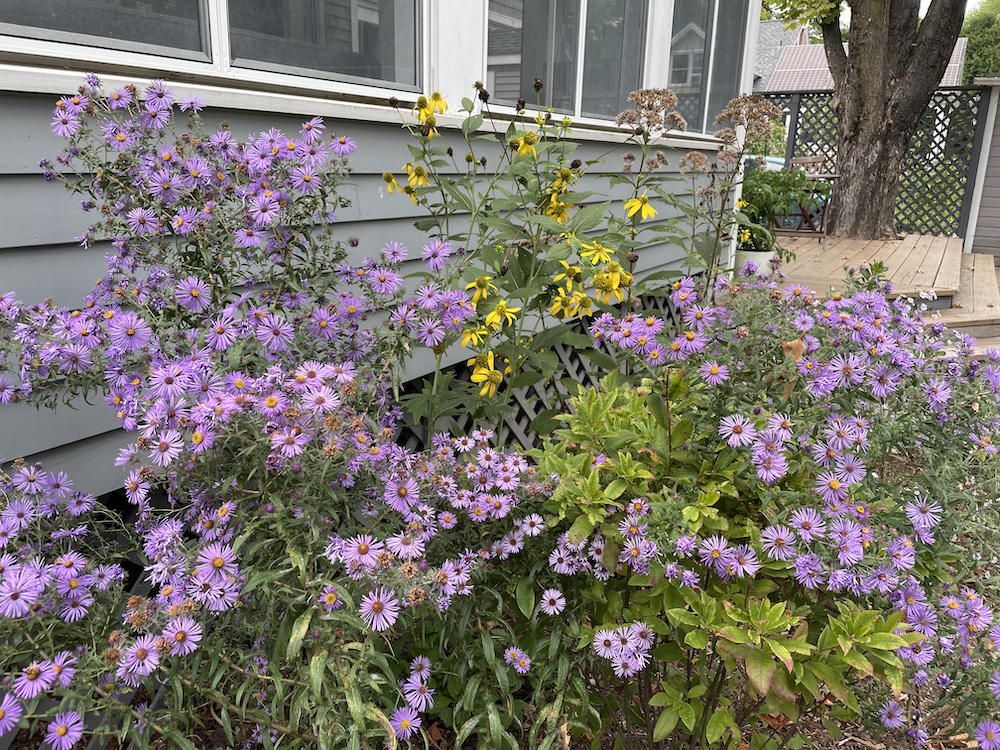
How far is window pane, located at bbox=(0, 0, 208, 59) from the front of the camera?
54.4 inches

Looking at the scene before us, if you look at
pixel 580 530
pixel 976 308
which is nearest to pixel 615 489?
pixel 580 530

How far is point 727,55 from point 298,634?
17.6 feet

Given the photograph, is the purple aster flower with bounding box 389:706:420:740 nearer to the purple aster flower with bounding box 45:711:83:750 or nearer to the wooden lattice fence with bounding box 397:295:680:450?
the purple aster flower with bounding box 45:711:83:750

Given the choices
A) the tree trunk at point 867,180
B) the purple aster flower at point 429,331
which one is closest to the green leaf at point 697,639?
the purple aster flower at point 429,331

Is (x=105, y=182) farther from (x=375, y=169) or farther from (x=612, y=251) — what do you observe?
(x=612, y=251)

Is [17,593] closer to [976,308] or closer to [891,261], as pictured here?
[976,308]

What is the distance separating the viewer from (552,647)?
1.38m

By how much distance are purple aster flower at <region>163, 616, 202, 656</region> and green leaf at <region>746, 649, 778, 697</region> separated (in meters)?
0.89

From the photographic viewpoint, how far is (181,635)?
1005 mm

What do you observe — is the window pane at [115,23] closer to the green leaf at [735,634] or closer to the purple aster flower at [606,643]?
the purple aster flower at [606,643]

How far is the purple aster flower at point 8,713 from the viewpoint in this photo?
91 cm

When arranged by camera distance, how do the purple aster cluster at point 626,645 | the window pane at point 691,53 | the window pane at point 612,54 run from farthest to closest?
1. the window pane at point 691,53
2. the window pane at point 612,54
3. the purple aster cluster at point 626,645

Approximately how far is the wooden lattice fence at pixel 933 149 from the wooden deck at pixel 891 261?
1636 millimetres

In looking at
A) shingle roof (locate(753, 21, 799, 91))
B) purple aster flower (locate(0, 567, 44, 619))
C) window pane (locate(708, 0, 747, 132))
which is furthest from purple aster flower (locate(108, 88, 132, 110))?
shingle roof (locate(753, 21, 799, 91))
